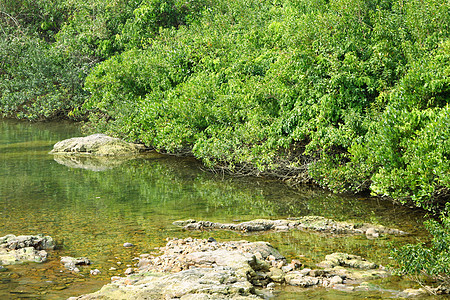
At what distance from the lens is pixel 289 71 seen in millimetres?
16016

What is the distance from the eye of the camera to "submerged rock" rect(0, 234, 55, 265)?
9.64m

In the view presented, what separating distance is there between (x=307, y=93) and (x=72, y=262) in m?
9.06

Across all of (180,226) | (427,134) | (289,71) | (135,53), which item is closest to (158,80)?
(135,53)

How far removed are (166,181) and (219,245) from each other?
816cm

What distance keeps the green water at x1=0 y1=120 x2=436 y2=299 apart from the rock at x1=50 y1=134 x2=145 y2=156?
139 centimetres

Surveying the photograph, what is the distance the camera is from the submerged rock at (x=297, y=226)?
11.6 metres

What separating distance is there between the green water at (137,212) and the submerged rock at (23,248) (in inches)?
10.1

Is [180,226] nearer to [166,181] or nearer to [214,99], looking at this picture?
[166,181]

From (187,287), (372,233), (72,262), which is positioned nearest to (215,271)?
(187,287)

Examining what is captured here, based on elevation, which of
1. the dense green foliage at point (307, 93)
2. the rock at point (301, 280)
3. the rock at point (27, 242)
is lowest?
the rock at point (27, 242)

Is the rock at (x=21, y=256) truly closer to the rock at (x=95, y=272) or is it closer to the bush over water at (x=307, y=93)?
the rock at (x=95, y=272)

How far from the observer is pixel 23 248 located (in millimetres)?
10078

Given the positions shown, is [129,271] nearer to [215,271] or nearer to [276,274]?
[215,271]

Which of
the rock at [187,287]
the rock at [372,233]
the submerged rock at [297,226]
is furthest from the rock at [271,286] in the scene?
the rock at [372,233]
